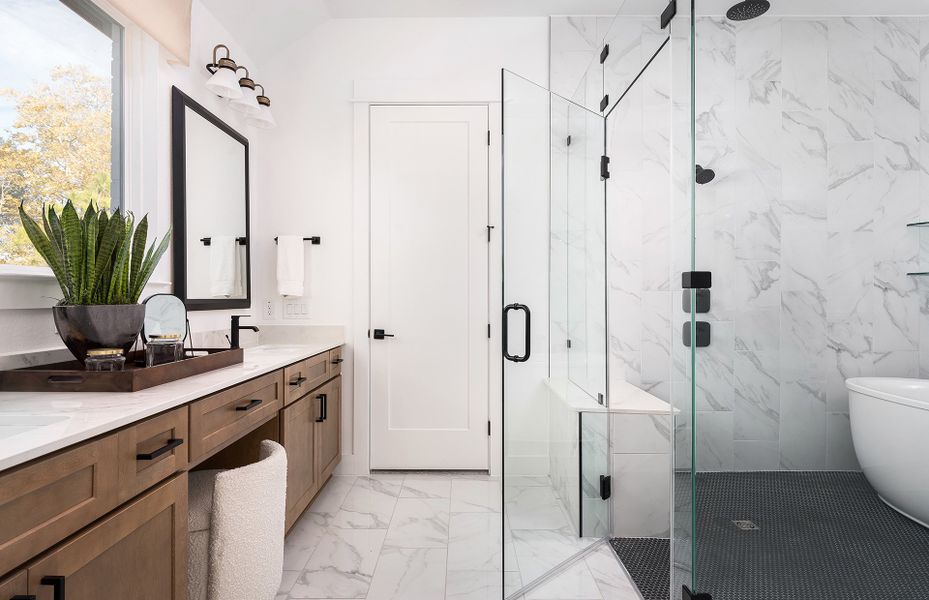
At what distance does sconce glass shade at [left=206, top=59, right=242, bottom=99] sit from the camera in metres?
2.07

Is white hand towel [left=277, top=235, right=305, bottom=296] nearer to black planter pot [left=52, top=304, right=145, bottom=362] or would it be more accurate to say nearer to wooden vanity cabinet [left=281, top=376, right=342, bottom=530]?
wooden vanity cabinet [left=281, top=376, right=342, bottom=530]

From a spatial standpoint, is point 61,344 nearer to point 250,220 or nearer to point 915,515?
point 250,220

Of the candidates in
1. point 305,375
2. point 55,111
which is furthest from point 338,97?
point 305,375

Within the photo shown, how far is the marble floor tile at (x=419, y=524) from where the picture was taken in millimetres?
2025

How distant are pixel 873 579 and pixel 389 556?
1.62 metres

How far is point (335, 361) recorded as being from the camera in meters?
2.65

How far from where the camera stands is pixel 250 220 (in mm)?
2742

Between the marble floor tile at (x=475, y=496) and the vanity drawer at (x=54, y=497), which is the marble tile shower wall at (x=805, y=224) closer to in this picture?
the vanity drawer at (x=54, y=497)

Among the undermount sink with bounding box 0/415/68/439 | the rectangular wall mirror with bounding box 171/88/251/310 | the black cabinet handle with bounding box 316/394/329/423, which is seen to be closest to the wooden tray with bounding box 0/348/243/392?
the undermount sink with bounding box 0/415/68/439

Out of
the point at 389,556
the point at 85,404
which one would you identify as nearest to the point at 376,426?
the point at 389,556

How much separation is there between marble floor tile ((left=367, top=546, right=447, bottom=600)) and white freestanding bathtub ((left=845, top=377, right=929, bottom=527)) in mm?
1398

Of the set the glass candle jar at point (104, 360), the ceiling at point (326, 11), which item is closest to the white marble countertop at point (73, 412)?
the glass candle jar at point (104, 360)

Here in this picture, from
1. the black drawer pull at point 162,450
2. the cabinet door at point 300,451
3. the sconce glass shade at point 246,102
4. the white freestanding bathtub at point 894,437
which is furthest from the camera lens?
the sconce glass shade at point 246,102

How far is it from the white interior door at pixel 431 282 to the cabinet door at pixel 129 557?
5.64ft
